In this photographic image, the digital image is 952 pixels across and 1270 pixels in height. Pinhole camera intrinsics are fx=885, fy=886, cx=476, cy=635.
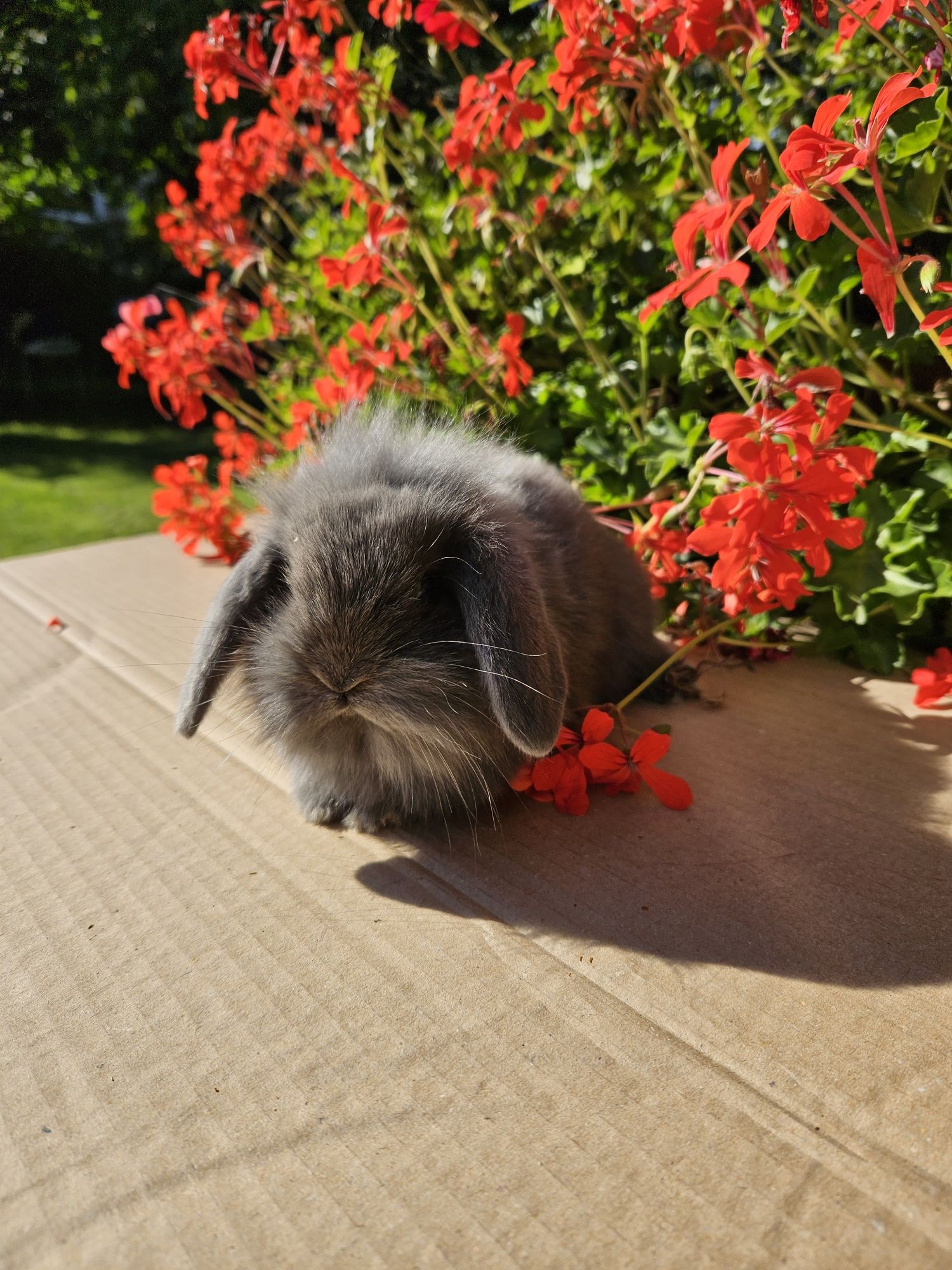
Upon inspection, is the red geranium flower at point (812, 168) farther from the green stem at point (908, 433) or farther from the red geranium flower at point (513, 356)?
the red geranium flower at point (513, 356)

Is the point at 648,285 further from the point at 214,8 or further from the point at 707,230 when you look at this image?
the point at 214,8

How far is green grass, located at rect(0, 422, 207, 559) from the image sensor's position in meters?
2.94

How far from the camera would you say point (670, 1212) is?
80 cm

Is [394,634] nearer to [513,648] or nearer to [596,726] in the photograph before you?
[513,648]

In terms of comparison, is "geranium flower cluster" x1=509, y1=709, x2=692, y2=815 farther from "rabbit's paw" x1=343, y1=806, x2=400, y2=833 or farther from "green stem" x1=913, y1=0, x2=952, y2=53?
"green stem" x1=913, y1=0, x2=952, y2=53

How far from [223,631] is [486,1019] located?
69 centimetres

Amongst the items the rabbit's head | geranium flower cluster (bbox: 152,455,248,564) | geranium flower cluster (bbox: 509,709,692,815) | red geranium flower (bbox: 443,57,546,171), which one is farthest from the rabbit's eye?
geranium flower cluster (bbox: 152,455,248,564)

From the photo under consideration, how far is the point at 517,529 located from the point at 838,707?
84 centimetres

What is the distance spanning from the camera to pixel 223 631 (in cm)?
136

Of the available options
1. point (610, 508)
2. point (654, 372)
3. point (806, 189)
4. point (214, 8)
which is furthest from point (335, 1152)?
point (214, 8)

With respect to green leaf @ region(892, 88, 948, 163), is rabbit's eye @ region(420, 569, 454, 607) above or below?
below

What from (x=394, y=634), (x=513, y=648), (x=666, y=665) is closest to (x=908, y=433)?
(x=666, y=665)

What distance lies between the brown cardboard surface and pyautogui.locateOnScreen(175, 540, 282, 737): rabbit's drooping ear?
238 millimetres

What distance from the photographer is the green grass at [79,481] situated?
9.66 feet
